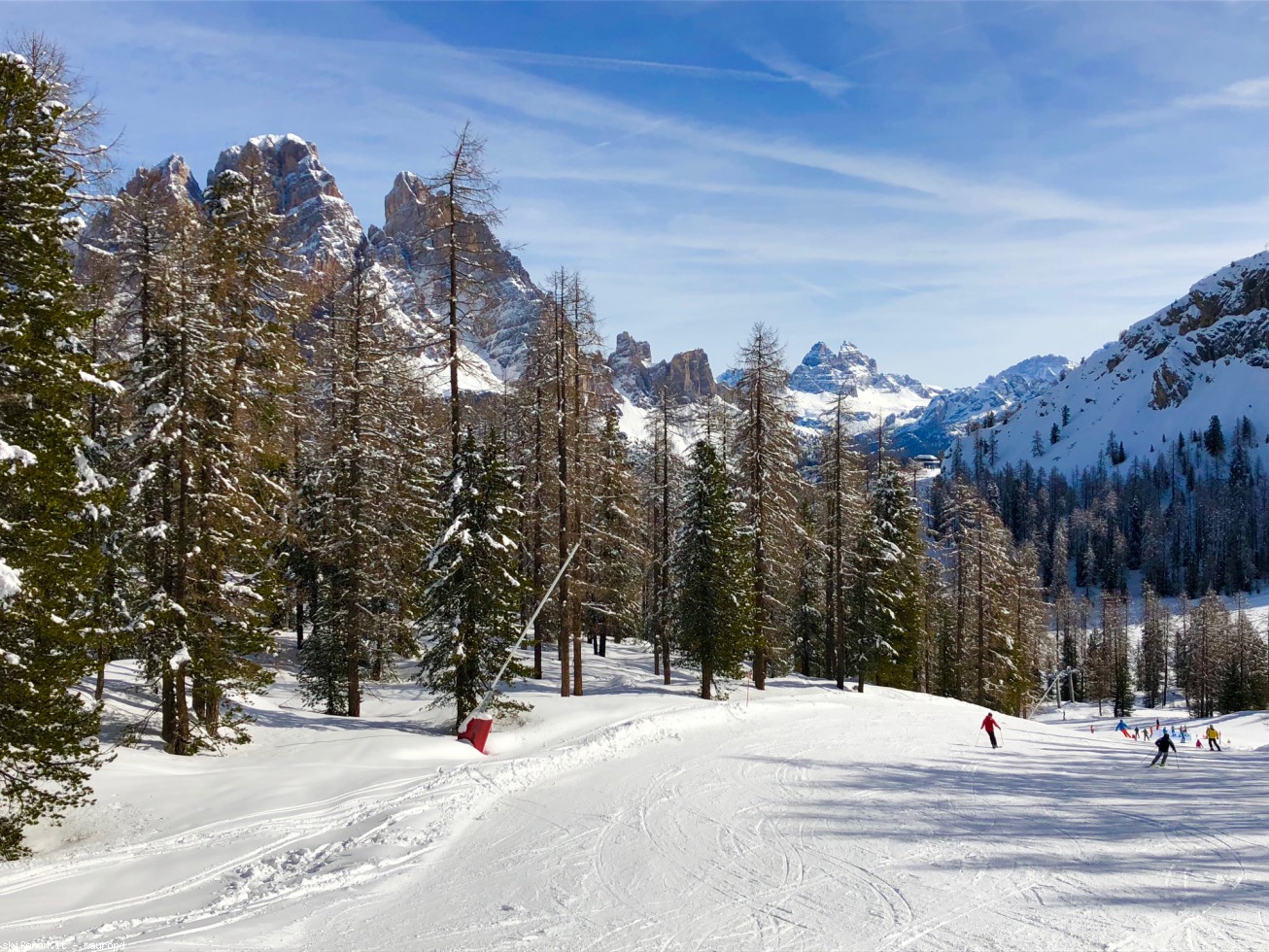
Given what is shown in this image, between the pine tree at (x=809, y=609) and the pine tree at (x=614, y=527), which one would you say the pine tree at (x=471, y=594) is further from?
the pine tree at (x=809, y=609)

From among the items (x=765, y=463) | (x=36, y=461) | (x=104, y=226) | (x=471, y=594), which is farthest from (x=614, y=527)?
(x=36, y=461)

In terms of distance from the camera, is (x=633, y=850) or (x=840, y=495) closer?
(x=633, y=850)

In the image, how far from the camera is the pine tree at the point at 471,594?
Answer: 20516 millimetres

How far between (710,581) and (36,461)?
842 inches

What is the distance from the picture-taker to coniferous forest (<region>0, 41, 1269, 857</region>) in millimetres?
11383

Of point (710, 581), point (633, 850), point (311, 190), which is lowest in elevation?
point (633, 850)

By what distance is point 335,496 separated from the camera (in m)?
22.3

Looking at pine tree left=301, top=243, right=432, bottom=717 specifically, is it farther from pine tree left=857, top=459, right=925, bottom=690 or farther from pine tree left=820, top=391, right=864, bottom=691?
pine tree left=857, top=459, right=925, bottom=690

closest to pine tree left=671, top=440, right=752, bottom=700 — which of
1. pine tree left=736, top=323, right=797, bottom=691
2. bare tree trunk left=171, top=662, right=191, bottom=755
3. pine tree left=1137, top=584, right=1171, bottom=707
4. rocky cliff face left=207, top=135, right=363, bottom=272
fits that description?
pine tree left=736, top=323, right=797, bottom=691

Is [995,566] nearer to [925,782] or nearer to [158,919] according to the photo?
[925,782]

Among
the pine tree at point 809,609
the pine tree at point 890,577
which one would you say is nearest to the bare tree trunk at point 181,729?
the pine tree at point 890,577

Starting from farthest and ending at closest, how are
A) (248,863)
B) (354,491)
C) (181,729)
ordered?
(354,491) < (181,729) < (248,863)

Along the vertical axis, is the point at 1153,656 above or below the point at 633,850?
below

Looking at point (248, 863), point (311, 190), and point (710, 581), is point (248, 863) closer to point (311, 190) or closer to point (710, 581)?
point (710, 581)
